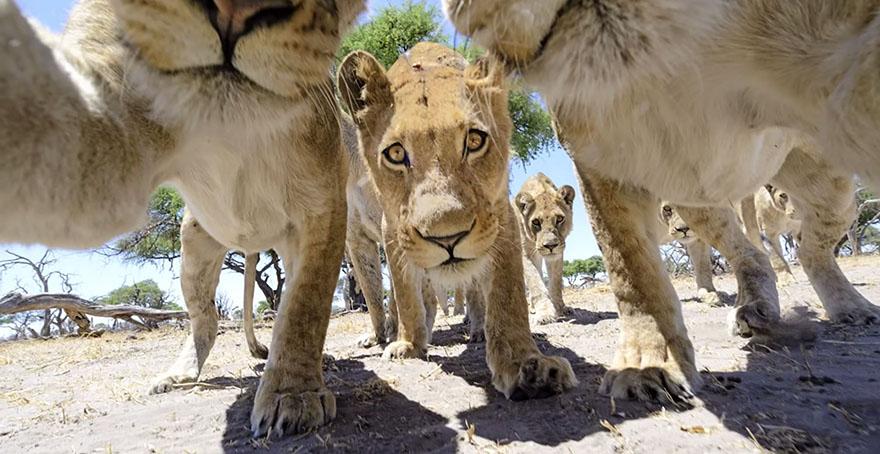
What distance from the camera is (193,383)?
3.58m

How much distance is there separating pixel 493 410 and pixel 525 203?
19.4 ft

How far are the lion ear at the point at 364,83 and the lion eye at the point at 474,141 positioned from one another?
1.66 feet

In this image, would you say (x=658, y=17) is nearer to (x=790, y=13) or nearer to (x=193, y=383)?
(x=790, y=13)

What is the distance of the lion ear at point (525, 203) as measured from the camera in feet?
26.2

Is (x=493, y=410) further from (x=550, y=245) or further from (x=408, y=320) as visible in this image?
(x=550, y=245)

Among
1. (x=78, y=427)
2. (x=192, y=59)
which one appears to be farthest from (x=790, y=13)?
(x=78, y=427)

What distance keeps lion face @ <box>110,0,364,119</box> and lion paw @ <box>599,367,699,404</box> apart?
1.47m

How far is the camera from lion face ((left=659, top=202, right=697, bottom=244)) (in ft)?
25.2

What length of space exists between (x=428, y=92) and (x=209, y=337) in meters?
2.21

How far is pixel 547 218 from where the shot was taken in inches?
303

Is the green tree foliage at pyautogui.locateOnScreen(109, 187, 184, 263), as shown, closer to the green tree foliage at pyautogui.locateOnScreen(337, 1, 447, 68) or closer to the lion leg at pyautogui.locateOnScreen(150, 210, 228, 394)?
the green tree foliage at pyautogui.locateOnScreen(337, 1, 447, 68)

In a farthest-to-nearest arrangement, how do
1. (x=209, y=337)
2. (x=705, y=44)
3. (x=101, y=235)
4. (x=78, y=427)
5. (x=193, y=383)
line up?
(x=209, y=337), (x=193, y=383), (x=78, y=427), (x=101, y=235), (x=705, y=44)

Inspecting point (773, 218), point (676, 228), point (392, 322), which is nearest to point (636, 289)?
point (392, 322)

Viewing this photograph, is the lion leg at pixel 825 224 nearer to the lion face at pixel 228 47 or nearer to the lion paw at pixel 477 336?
the lion paw at pixel 477 336
